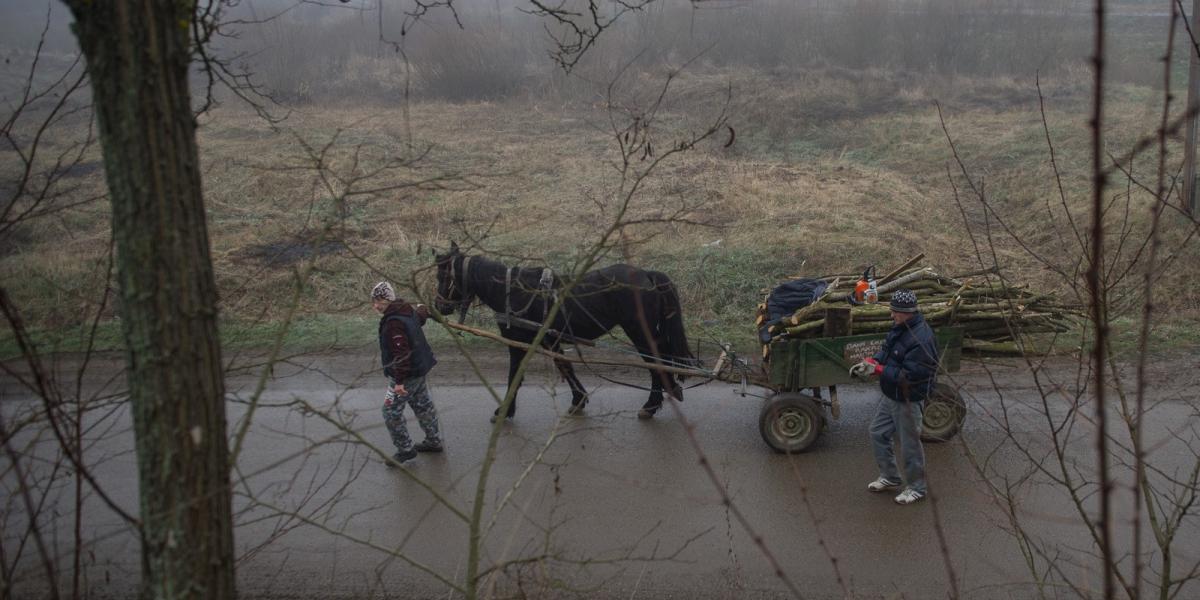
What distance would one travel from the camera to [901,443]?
20.3 ft

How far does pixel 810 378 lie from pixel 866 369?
50 centimetres

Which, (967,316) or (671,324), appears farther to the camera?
(671,324)

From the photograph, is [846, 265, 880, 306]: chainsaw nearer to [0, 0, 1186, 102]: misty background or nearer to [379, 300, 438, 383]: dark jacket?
[379, 300, 438, 383]: dark jacket

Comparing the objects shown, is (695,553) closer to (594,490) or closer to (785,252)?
(594,490)

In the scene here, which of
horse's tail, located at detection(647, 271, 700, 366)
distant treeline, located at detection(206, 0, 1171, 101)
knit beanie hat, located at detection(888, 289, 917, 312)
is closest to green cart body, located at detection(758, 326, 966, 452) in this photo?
knit beanie hat, located at detection(888, 289, 917, 312)

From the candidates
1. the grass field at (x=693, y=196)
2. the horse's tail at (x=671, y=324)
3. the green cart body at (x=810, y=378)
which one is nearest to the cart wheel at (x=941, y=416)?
the green cart body at (x=810, y=378)

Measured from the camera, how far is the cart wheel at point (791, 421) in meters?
7.20

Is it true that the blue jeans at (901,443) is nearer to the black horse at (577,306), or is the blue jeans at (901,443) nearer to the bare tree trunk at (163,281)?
the black horse at (577,306)

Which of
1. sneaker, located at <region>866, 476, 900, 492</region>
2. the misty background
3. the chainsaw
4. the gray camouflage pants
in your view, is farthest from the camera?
the misty background

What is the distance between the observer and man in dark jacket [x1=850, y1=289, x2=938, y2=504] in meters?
6.22

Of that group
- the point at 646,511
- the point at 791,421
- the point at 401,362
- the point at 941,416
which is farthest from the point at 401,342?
the point at 941,416

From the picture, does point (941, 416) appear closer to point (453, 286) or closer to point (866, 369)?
point (866, 369)

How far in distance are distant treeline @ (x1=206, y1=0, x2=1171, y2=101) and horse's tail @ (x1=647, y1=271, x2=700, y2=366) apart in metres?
18.2

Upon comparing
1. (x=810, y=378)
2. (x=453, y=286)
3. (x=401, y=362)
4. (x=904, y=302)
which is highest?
(x=904, y=302)
